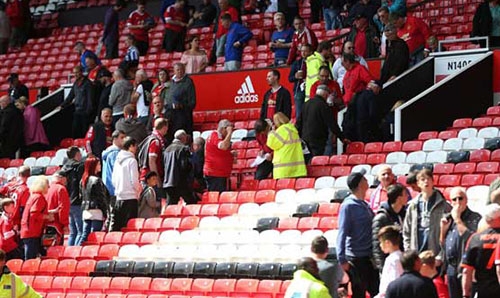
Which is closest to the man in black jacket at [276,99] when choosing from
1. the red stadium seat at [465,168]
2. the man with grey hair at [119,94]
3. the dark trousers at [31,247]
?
the man with grey hair at [119,94]

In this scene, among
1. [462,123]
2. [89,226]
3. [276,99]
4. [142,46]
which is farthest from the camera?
[142,46]

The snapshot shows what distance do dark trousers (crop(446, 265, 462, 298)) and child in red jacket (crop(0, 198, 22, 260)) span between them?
699cm

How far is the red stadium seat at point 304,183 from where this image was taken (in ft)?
58.6

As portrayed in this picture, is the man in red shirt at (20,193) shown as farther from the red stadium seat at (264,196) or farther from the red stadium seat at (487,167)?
the red stadium seat at (487,167)

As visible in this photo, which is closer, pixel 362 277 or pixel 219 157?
pixel 362 277

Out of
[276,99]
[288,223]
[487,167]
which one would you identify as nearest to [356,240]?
[288,223]

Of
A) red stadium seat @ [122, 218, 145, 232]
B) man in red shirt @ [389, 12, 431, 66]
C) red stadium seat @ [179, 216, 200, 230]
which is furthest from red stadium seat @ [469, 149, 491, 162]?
red stadium seat @ [122, 218, 145, 232]

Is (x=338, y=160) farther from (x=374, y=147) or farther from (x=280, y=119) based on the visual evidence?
(x=280, y=119)

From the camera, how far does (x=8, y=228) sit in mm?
17953

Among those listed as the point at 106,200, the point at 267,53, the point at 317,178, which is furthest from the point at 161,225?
the point at 267,53

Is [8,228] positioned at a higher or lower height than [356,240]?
lower

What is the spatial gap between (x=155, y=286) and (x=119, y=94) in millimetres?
6288

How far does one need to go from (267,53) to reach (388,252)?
1206cm

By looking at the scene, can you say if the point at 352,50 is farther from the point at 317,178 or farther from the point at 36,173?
the point at 36,173
